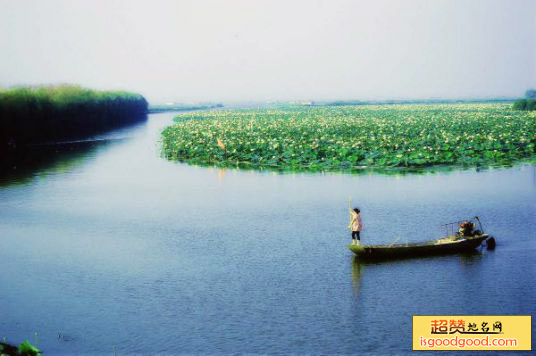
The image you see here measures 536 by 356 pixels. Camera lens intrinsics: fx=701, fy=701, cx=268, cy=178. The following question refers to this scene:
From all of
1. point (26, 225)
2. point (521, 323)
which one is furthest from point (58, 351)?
point (26, 225)

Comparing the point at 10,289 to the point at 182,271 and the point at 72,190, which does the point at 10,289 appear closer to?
the point at 182,271

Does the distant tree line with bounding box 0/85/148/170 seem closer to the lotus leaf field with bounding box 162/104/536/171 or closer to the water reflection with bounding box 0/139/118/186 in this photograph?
the water reflection with bounding box 0/139/118/186

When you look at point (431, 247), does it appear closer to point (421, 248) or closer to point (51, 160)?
point (421, 248)

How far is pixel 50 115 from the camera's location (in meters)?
56.4

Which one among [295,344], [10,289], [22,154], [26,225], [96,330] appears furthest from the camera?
[22,154]

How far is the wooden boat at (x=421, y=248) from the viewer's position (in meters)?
16.6

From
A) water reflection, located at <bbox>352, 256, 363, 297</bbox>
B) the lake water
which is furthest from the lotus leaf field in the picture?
water reflection, located at <bbox>352, 256, 363, 297</bbox>

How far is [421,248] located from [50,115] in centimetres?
4545

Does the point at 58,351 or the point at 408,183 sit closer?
the point at 58,351

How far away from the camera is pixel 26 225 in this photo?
2233 centimetres

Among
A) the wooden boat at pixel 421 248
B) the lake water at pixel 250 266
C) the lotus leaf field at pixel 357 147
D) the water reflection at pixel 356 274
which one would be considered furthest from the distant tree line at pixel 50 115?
the wooden boat at pixel 421 248

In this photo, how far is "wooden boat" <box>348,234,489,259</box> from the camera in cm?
1656

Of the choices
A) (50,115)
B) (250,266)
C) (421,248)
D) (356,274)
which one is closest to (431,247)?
(421,248)

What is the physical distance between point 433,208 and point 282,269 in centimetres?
822
